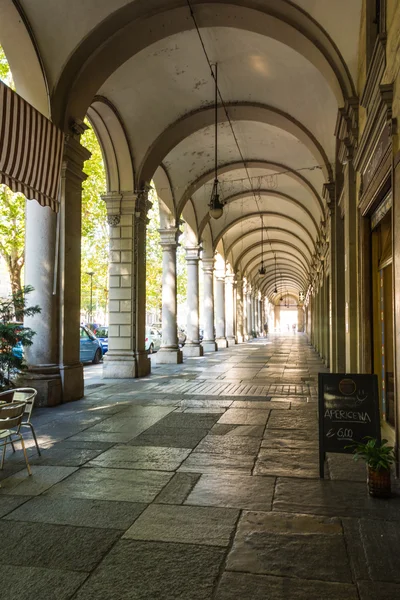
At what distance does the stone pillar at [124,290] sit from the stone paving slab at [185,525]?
8.00 m

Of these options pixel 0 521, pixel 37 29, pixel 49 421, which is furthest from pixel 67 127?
pixel 0 521

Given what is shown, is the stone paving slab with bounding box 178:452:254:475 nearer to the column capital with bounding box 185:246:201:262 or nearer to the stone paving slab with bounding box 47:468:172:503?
the stone paving slab with bounding box 47:468:172:503

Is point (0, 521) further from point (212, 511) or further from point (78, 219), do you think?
point (78, 219)

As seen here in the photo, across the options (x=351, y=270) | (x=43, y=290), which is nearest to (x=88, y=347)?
(x=43, y=290)

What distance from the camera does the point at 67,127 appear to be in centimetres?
789

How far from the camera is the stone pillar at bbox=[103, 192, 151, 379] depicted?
11.3 meters

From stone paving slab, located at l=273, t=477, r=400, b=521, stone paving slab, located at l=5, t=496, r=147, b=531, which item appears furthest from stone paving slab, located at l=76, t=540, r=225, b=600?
stone paving slab, located at l=273, t=477, r=400, b=521

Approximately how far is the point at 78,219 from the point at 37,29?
9.70 ft

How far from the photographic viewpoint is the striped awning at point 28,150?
19.9 feet

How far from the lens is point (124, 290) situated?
11383 millimetres

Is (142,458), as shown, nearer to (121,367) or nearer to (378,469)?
(378,469)

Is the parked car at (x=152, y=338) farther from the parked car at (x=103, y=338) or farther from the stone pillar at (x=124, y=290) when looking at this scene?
the stone pillar at (x=124, y=290)

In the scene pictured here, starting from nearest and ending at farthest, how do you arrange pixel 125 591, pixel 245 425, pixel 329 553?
1. pixel 125 591
2. pixel 329 553
3. pixel 245 425

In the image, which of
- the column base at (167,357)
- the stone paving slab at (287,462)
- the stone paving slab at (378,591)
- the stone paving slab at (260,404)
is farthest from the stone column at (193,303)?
the stone paving slab at (378,591)
